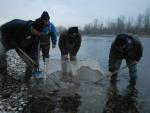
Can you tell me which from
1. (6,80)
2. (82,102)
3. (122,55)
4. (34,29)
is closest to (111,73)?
(122,55)

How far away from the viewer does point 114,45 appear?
25.6ft

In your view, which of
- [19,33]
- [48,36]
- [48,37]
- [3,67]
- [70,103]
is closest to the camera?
[70,103]

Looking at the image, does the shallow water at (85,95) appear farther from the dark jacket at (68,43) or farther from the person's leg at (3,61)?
the person's leg at (3,61)

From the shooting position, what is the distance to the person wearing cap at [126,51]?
24.6 feet

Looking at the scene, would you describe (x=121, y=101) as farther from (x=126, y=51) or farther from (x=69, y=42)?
(x=69, y=42)

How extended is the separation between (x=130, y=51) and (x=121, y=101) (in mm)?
1485

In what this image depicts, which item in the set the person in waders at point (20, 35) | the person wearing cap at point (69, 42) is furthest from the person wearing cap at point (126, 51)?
the person in waders at point (20, 35)

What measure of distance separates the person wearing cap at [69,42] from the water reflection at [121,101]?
168cm

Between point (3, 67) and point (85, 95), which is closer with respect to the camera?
point (85, 95)

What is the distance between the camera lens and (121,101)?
7359mm

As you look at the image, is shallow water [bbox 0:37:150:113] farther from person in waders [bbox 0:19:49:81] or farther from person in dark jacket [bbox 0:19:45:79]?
person in dark jacket [bbox 0:19:45:79]

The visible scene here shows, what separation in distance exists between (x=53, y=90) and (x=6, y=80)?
155cm

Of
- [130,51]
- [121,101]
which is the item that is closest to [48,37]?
[130,51]

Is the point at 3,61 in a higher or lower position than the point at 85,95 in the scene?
higher
